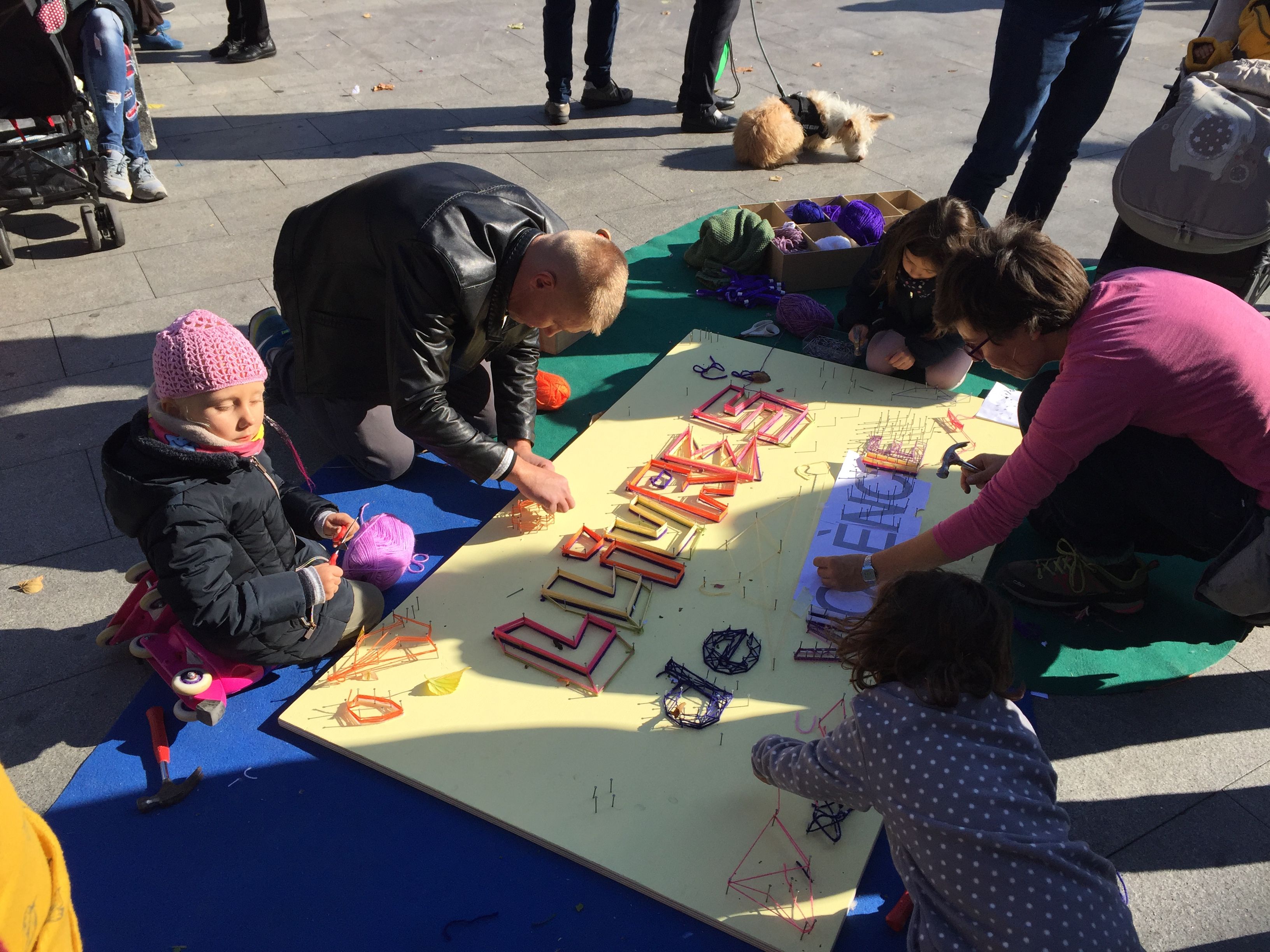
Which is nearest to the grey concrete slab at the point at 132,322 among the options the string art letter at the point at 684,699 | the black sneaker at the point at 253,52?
the string art letter at the point at 684,699

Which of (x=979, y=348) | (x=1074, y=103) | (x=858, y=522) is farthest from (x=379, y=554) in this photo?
(x=1074, y=103)

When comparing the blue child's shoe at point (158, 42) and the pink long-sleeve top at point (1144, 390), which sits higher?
the pink long-sleeve top at point (1144, 390)

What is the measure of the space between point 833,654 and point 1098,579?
1029 mm

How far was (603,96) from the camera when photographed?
7.29 meters

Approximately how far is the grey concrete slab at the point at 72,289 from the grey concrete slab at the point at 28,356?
0.37ft

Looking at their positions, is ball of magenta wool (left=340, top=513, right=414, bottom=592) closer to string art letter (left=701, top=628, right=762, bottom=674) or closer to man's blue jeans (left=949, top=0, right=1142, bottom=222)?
string art letter (left=701, top=628, right=762, bottom=674)

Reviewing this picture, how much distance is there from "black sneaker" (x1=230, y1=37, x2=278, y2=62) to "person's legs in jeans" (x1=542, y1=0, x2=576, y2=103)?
3.04m

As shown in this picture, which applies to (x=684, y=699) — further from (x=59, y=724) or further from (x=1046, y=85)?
(x=1046, y=85)

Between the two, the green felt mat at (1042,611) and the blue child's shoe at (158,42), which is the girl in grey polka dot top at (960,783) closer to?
the green felt mat at (1042,611)

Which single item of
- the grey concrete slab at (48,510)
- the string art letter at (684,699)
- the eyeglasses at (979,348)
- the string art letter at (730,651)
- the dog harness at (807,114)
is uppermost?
the eyeglasses at (979,348)

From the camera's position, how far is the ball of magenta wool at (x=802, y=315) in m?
4.38

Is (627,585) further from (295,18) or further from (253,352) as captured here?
(295,18)

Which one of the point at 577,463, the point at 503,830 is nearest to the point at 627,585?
the point at 577,463

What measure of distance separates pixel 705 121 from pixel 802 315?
3.23m
